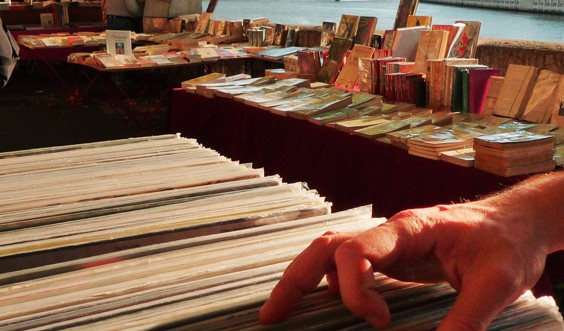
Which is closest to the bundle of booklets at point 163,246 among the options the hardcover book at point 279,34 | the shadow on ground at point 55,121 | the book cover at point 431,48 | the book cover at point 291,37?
the book cover at point 431,48

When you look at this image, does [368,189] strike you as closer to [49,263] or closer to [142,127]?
[49,263]

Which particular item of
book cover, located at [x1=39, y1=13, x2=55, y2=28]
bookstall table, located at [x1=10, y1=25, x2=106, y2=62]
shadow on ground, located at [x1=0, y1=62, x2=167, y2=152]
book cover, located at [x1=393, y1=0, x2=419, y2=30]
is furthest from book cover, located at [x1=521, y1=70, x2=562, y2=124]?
book cover, located at [x1=39, y1=13, x2=55, y2=28]

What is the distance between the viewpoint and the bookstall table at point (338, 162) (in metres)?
2.92

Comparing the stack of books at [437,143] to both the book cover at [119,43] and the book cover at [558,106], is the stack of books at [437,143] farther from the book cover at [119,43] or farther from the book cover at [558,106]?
the book cover at [119,43]

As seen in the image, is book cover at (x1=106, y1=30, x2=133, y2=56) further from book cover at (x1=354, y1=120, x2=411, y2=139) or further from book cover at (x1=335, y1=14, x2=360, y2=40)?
book cover at (x1=354, y1=120, x2=411, y2=139)

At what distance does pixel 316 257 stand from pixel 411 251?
84 millimetres

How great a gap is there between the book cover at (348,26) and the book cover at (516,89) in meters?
1.96

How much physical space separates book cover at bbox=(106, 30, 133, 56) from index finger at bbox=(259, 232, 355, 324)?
633 cm

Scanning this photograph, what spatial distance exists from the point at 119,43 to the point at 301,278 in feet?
21.1

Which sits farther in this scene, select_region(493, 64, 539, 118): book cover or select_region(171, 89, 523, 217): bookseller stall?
select_region(493, 64, 539, 118): book cover

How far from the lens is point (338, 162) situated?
3.60m

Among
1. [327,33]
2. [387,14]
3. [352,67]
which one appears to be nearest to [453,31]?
[352,67]

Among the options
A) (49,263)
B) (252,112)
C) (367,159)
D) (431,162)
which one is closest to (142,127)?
(252,112)

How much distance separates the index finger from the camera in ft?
1.93
